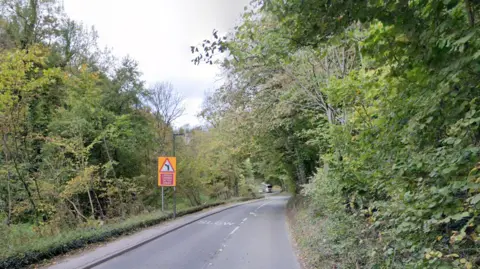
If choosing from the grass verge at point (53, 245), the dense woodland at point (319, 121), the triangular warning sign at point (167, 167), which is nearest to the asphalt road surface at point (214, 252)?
the dense woodland at point (319, 121)

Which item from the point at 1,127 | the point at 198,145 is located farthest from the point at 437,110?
the point at 198,145

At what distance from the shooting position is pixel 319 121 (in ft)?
37.7

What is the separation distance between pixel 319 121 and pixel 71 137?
1278 cm

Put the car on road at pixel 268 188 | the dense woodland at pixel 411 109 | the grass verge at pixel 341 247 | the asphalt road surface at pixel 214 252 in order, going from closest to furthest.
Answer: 1. the dense woodland at pixel 411 109
2. the grass verge at pixel 341 247
3. the asphalt road surface at pixel 214 252
4. the car on road at pixel 268 188

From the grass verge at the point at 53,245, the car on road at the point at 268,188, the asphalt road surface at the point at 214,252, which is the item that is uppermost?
the car on road at the point at 268,188

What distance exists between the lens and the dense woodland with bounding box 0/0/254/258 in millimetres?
9945

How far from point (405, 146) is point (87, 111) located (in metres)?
17.0

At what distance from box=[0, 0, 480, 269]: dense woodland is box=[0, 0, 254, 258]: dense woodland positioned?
0.32ft

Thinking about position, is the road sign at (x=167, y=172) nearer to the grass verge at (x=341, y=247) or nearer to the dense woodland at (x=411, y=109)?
the grass verge at (x=341, y=247)

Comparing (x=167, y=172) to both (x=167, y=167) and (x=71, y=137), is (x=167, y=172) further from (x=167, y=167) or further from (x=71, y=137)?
(x=71, y=137)

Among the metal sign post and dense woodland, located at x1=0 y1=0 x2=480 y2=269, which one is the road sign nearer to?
the metal sign post

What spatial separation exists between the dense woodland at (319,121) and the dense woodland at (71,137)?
98mm

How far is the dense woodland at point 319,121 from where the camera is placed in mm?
2801

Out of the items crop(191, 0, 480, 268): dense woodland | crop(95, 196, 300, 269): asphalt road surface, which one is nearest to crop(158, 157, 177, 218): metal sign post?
crop(95, 196, 300, 269): asphalt road surface
